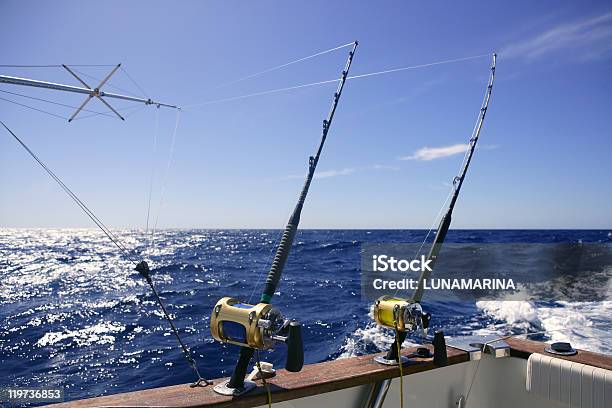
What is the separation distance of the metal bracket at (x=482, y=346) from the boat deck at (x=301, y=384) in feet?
0.17

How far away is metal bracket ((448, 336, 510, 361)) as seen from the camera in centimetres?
239

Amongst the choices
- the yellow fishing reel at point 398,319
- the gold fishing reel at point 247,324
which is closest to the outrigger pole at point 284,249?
the gold fishing reel at point 247,324

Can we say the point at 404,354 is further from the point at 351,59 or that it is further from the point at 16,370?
the point at 16,370

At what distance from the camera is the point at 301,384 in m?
1.80

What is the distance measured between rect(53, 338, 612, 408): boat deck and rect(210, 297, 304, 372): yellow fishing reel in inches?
7.8

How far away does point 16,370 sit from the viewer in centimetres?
555

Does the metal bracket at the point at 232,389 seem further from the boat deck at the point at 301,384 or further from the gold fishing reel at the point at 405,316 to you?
the gold fishing reel at the point at 405,316

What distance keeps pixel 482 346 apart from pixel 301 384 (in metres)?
1.20

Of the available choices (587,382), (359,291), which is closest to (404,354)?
(587,382)

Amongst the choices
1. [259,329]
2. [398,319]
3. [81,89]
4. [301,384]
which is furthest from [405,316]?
[81,89]

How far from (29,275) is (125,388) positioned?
14.0 meters

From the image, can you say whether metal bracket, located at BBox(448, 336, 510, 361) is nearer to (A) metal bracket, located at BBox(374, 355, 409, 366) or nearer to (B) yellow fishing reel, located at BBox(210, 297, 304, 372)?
(A) metal bracket, located at BBox(374, 355, 409, 366)

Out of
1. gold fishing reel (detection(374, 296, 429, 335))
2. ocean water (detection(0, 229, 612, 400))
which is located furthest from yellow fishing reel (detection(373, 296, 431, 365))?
ocean water (detection(0, 229, 612, 400))

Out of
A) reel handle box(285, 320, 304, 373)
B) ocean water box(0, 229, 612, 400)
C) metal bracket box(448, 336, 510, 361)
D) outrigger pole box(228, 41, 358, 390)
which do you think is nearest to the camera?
reel handle box(285, 320, 304, 373)
